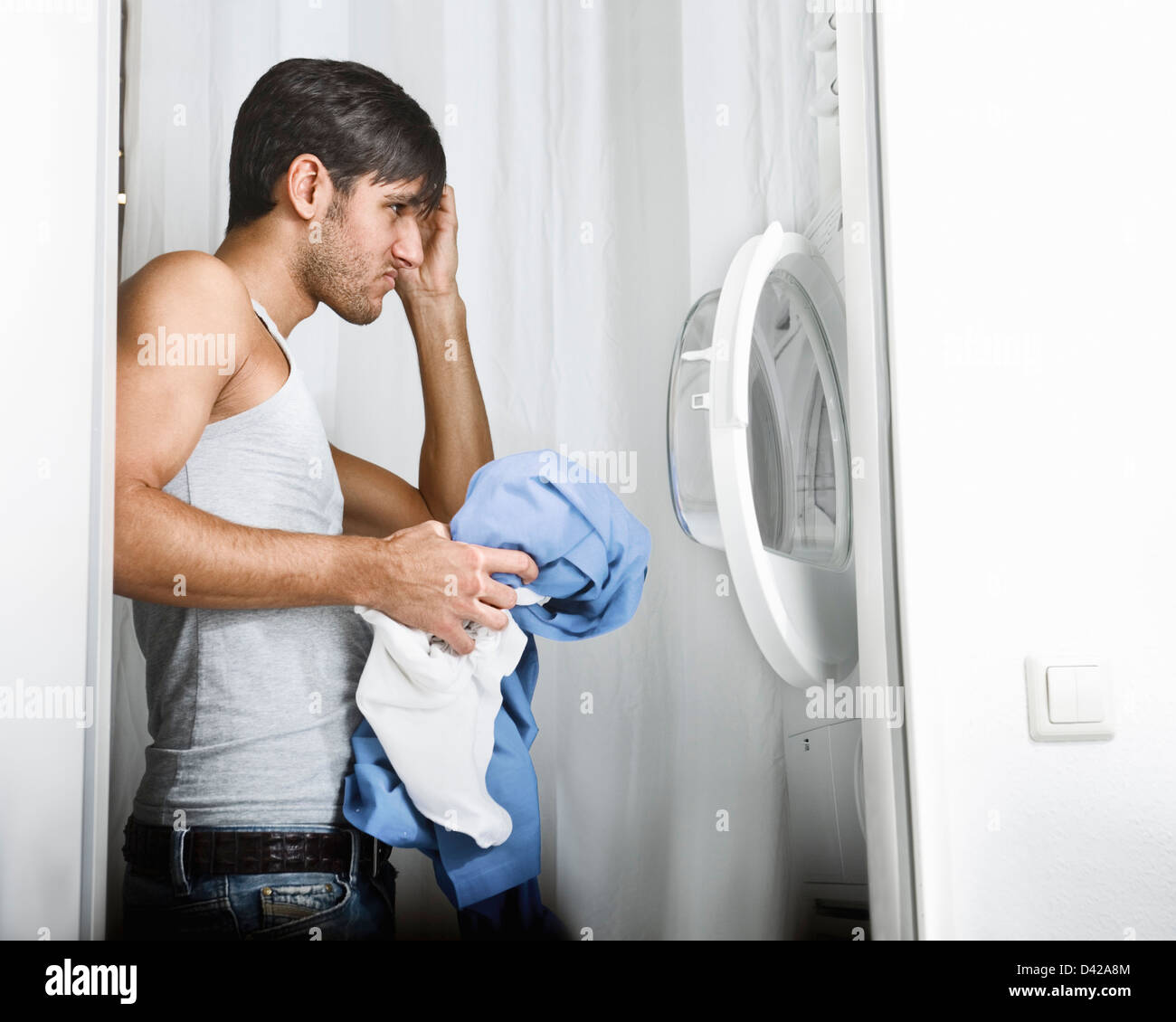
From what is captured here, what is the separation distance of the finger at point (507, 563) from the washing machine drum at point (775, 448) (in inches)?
8.6

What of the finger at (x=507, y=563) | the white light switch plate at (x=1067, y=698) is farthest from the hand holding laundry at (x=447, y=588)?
the white light switch plate at (x=1067, y=698)

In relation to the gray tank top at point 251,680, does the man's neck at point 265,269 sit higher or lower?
higher

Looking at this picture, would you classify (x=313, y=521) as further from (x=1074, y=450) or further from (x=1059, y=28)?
(x=1059, y=28)

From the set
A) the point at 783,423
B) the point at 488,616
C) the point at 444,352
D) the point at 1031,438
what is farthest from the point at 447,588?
the point at 1031,438

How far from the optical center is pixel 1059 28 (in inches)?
42.6

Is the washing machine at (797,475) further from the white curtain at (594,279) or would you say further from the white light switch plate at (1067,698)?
the white light switch plate at (1067,698)

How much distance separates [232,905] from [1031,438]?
3.57ft

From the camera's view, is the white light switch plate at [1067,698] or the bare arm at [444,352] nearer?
the white light switch plate at [1067,698]

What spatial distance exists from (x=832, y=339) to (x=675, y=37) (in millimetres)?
467

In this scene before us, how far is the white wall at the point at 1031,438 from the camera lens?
99cm

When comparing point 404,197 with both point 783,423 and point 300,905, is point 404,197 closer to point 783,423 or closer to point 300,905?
point 783,423

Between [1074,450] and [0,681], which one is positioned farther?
[1074,450]
